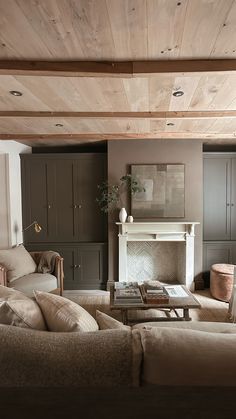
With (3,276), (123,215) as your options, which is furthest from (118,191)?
(3,276)

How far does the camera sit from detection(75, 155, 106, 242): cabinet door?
4.29m

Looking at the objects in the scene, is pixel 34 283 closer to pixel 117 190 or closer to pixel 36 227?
pixel 36 227

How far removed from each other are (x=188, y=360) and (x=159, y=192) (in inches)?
128

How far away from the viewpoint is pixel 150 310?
3.35 m

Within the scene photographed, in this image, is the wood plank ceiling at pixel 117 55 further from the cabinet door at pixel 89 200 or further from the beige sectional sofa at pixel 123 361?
the beige sectional sofa at pixel 123 361

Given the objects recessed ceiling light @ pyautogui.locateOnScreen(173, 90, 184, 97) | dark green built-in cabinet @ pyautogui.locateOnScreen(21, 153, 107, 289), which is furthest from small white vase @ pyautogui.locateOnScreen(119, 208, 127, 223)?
recessed ceiling light @ pyautogui.locateOnScreen(173, 90, 184, 97)

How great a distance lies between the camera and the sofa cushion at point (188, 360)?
98 centimetres

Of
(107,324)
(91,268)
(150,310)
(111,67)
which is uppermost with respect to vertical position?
(111,67)

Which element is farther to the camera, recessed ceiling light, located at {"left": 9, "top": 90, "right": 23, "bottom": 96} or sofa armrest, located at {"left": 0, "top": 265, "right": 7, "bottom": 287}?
sofa armrest, located at {"left": 0, "top": 265, "right": 7, "bottom": 287}

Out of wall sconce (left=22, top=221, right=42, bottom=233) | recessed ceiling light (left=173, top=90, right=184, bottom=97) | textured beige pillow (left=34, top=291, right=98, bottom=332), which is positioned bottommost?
textured beige pillow (left=34, top=291, right=98, bottom=332)

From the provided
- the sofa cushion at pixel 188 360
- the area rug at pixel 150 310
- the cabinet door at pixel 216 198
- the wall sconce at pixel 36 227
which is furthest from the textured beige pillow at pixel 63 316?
the cabinet door at pixel 216 198

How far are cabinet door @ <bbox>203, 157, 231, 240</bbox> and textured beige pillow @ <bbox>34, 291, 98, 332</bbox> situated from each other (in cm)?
324

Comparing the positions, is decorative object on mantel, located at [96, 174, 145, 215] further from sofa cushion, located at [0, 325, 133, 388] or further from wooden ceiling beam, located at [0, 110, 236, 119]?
sofa cushion, located at [0, 325, 133, 388]

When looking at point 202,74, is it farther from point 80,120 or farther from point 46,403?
point 46,403
